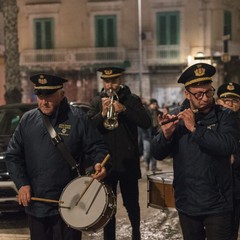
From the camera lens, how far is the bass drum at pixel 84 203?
3.55m

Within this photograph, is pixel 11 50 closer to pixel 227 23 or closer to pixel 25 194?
pixel 25 194

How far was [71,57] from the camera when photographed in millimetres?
25797

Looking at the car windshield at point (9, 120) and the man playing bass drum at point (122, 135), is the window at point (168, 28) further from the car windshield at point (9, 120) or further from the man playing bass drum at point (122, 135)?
the man playing bass drum at point (122, 135)

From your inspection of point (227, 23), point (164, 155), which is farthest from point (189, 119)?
point (227, 23)

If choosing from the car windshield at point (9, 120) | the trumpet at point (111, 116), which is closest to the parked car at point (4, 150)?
the car windshield at point (9, 120)

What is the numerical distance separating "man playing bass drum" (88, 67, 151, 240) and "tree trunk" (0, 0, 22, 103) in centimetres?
823

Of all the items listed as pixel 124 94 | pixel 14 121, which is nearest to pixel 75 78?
pixel 14 121

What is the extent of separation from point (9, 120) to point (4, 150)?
1.01 metres

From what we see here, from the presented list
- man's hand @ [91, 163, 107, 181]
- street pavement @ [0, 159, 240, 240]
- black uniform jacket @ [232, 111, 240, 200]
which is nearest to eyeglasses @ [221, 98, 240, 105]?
black uniform jacket @ [232, 111, 240, 200]

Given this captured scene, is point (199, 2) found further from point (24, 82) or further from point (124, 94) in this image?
point (124, 94)

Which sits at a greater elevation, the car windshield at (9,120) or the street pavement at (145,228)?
the car windshield at (9,120)

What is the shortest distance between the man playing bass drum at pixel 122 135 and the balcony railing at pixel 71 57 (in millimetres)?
20905

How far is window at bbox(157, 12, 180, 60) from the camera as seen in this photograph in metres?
25.3

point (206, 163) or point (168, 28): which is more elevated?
point (168, 28)
